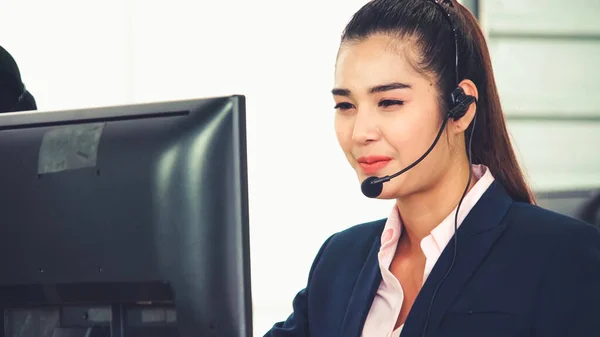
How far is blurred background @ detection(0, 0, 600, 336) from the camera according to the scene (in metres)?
2.73

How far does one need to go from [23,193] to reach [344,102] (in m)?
0.53

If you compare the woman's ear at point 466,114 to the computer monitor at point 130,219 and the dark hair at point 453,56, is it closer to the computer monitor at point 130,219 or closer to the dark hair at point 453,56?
the dark hair at point 453,56

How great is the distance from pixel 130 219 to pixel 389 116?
49cm

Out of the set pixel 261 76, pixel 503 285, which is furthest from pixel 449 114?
pixel 261 76

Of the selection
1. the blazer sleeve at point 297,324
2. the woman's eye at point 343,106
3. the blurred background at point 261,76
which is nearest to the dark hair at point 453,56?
the woman's eye at point 343,106

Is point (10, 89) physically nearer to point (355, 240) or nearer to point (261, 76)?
point (355, 240)

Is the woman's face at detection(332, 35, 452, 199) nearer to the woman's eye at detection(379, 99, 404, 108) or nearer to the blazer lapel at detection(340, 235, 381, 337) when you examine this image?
the woman's eye at detection(379, 99, 404, 108)

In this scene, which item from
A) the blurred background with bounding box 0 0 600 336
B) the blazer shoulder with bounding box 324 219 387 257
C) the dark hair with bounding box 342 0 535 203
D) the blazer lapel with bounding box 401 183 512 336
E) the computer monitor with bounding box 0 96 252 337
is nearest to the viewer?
Answer: the computer monitor with bounding box 0 96 252 337

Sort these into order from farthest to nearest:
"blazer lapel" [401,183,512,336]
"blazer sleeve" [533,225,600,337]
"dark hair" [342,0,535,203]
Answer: "dark hair" [342,0,535,203], "blazer lapel" [401,183,512,336], "blazer sleeve" [533,225,600,337]

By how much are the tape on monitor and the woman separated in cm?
44

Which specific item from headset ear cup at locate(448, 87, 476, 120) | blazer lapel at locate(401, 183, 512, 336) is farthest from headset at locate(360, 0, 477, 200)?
blazer lapel at locate(401, 183, 512, 336)

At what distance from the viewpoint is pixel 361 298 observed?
1370 mm

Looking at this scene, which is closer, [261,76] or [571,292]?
[571,292]

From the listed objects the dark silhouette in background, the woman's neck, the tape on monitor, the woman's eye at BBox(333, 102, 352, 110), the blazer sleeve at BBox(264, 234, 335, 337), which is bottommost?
the blazer sleeve at BBox(264, 234, 335, 337)
